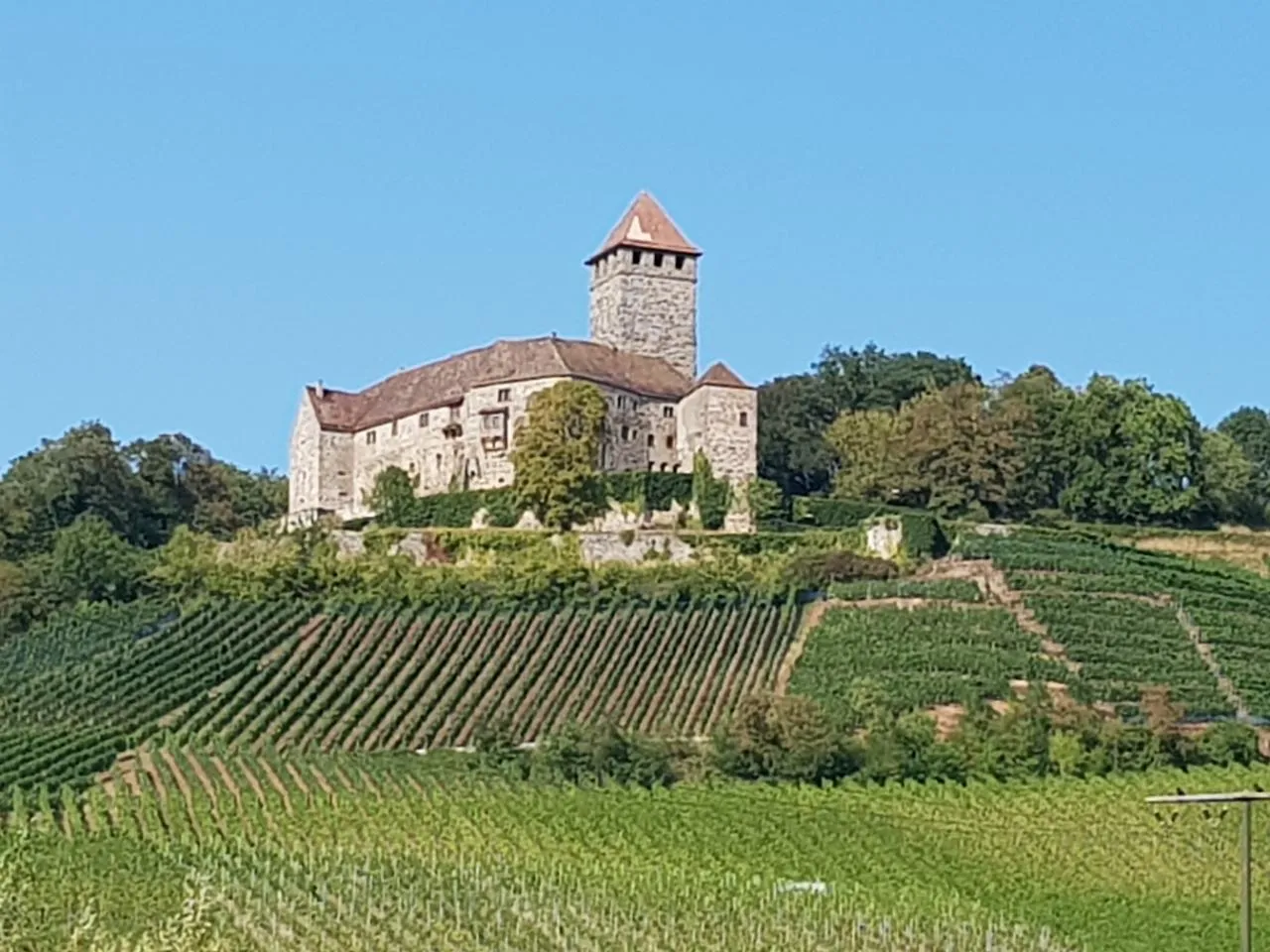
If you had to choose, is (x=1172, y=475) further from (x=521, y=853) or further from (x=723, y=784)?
(x=521, y=853)

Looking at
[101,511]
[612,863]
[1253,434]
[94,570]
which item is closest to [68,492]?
[101,511]

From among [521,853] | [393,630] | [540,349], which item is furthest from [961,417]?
[521,853]

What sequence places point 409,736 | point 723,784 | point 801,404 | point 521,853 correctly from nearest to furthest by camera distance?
point 521,853 → point 723,784 → point 409,736 → point 801,404

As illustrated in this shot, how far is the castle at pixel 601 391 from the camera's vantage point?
205 feet

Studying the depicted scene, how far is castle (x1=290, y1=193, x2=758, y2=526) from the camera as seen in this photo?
62531 mm

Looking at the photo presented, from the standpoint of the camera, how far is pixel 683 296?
70062 mm

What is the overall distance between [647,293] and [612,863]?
42333 millimetres

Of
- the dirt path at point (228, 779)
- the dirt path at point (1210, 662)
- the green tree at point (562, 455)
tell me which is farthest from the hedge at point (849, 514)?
the dirt path at point (228, 779)

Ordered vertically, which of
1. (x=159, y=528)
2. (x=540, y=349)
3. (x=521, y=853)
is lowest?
(x=521, y=853)

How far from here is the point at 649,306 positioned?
228 ft

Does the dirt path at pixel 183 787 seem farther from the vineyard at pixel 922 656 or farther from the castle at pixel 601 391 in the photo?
the castle at pixel 601 391

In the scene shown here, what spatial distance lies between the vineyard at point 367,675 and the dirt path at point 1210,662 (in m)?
8.76

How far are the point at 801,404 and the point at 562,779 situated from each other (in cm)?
3941

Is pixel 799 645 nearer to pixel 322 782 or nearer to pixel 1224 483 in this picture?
pixel 322 782
